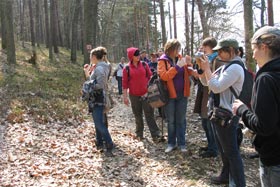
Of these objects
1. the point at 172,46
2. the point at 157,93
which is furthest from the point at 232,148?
the point at 172,46

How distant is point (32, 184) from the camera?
5445 mm

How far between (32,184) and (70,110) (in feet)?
18.4

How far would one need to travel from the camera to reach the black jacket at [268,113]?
2.51m

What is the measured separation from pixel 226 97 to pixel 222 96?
51mm

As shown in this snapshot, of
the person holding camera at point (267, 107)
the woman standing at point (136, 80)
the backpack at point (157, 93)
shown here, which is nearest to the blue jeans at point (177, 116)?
the backpack at point (157, 93)

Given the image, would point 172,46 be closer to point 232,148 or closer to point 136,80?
point 136,80

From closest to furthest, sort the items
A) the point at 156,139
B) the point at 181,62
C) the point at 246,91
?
1. the point at 246,91
2. the point at 181,62
3. the point at 156,139

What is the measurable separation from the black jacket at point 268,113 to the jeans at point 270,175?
0.04m

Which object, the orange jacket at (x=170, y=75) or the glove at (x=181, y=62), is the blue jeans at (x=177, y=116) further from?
the glove at (x=181, y=62)

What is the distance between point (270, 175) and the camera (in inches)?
106

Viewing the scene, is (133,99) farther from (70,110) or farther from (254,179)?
Result: (70,110)

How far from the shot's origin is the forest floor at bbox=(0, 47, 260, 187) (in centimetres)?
568

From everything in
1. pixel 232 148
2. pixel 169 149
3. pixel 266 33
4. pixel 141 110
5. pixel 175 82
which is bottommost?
pixel 169 149

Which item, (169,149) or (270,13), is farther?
(270,13)
